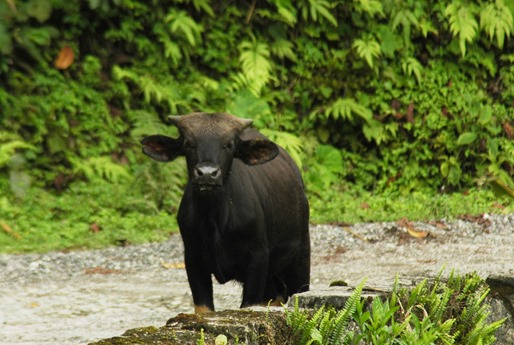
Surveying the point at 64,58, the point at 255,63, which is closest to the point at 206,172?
the point at 64,58

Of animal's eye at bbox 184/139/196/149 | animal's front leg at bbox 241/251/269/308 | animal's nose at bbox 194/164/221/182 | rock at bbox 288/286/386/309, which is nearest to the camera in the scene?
rock at bbox 288/286/386/309

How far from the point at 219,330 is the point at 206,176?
2.12 m

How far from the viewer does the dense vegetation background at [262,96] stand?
13.6 metres

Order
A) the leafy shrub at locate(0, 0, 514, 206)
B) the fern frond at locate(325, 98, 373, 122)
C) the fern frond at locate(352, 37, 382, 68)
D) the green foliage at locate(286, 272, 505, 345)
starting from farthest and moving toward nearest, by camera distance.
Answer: the fern frond at locate(352, 37, 382, 68)
the fern frond at locate(325, 98, 373, 122)
the leafy shrub at locate(0, 0, 514, 206)
the green foliage at locate(286, 272, 505, 345)

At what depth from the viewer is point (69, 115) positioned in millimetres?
14469

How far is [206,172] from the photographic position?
20.0 feet

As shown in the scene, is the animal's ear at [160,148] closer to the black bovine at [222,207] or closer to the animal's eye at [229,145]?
the black bovine at [222,207]

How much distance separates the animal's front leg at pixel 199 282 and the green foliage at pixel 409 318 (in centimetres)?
173

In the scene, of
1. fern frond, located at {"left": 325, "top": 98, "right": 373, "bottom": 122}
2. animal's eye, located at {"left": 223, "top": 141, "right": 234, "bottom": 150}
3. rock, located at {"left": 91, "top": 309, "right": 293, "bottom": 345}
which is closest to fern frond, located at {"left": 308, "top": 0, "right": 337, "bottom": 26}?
fern frond, located at {"left": 325, "top": 98, "right": 373, "bottom": 122}

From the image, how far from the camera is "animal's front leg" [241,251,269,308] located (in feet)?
21.6

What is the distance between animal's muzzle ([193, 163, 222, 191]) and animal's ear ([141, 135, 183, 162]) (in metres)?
0.60

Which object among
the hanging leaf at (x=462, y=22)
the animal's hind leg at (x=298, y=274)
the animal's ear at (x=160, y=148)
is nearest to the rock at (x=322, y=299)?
the animal's ear at (x=160, y=148)

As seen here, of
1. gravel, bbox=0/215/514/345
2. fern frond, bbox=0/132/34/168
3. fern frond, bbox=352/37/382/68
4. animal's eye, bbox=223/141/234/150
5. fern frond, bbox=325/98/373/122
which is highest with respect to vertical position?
fern frond, bbox=352/37/382/68

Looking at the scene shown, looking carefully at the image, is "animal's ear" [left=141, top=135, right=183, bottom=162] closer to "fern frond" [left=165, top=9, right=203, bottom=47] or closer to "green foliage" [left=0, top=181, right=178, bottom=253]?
"green foliage" [left=0, top=181, right=178, bottom=253]
